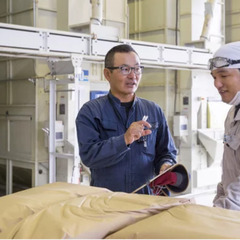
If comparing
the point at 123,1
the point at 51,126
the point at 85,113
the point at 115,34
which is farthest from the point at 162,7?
the point at 85,113

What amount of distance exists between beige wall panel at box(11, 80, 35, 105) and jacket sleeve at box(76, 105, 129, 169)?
3.98m

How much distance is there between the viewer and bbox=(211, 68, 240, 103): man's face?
2.13 meters

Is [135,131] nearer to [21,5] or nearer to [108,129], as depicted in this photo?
[108,129]

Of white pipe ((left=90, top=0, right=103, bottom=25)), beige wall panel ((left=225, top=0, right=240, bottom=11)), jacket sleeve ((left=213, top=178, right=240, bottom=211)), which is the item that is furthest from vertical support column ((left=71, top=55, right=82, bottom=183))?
beige wall panel ((left=225, top=0, right=240, bottom=11))

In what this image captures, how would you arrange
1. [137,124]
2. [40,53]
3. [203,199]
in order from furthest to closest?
[203,199], [40,53], [137,124]

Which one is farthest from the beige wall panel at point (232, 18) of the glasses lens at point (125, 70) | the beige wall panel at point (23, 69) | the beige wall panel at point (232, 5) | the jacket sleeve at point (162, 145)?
the glasses lens at point (125, 70)

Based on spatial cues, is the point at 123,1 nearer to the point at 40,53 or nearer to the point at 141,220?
the point at 40,53

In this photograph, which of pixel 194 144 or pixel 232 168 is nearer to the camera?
pixel 232 168

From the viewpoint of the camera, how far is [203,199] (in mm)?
6988

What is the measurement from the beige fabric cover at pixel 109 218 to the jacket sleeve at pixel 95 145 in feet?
2.17

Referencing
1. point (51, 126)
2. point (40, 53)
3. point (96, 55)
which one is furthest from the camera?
point (51, 126)

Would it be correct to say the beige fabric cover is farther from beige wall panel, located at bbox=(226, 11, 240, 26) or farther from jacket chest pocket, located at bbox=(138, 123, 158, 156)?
beige wall panel, located at bbox=(226, 11, 240, 26)

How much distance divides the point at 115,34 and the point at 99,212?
14.6 feet

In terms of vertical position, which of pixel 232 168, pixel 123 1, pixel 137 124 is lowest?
pixel 232 168
